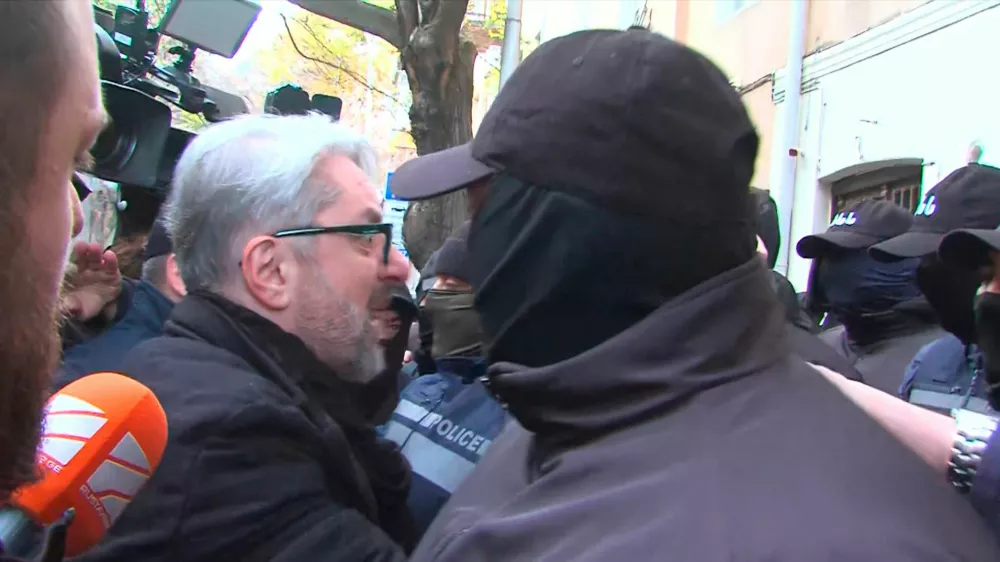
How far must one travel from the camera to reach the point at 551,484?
1.15m

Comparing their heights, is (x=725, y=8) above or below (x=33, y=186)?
above

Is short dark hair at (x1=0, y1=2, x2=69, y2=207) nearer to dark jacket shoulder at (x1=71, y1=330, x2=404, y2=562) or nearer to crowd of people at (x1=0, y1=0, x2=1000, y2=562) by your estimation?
crowd of people at (x1=0, y1=0, x2=1000, y2=562)

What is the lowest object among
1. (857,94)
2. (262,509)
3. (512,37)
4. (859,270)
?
(262,509)

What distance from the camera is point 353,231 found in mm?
2025

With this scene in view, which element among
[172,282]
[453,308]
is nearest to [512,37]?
[172,282]

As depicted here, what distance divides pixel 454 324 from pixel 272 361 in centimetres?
88

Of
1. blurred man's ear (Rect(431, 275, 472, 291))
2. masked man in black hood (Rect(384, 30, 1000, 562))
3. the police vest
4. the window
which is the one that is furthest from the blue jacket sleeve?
the window

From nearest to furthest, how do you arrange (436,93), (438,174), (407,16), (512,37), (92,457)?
(92,457) → (438,174) → (436,93) → (407,16) → (512,37)

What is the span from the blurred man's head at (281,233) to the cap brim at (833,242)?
2357 mm

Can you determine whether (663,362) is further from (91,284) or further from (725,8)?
(725,8)

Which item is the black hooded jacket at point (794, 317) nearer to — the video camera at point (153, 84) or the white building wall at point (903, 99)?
the video camera at point (153, 84)

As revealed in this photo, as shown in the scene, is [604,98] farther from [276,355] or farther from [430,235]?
[430,235]

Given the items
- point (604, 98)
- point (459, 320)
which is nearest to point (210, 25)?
point (459, 320)

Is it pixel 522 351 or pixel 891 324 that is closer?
pixel 522 351
